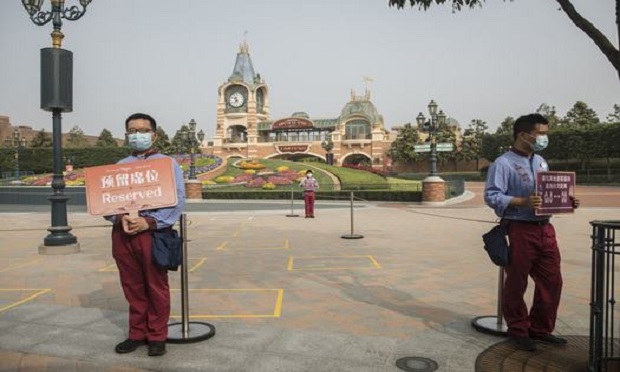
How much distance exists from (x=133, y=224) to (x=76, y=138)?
3979 inches

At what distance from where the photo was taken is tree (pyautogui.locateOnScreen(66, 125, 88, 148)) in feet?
296

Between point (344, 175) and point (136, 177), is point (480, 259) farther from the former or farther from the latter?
point (344, 175)

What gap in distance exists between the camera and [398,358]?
392cm

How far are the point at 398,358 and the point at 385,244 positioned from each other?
669 centimetres

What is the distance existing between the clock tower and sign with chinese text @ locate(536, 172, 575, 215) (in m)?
79.9

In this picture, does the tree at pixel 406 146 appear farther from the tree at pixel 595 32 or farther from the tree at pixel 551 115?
the tree at pixel 595 32

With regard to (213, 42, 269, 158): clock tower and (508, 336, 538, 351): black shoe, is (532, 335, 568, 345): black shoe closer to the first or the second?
(508, 336, 538, 351): black shoe

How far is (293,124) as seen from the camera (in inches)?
3206

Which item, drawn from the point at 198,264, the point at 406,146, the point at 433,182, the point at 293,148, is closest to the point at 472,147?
the point at 406,146

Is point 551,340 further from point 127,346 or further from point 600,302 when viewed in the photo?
point 127,346

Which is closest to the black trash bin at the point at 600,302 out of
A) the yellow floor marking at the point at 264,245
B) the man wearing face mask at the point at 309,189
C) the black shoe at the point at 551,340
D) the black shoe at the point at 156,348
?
the black shoe at the point at 551,340

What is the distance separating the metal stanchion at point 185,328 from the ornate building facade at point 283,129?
64.0 meters

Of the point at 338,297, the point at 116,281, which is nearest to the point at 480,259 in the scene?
the point at 338,297

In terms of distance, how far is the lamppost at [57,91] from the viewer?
30.6 ft
